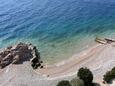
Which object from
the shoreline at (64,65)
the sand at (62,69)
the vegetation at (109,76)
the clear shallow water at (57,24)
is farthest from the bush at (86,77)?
the clear shallow water at (57,24)

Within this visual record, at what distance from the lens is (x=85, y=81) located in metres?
43.2

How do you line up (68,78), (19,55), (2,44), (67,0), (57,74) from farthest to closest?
1. (67,0)
2. (2,44)
3. (19,55)
4. (57,74)
5. (68,78)

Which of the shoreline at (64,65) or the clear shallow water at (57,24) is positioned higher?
the shoreline at (64,65)

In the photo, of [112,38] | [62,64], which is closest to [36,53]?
[62,64]

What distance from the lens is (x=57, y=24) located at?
7625 centimetres

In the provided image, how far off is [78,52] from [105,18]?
20393 millimetres

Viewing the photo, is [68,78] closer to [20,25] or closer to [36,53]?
[36,53]

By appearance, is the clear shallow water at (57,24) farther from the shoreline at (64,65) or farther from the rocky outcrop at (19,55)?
the rocky outcrop at (19,55)

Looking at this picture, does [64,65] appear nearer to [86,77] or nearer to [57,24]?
[86,77]

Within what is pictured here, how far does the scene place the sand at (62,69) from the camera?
48138 millimetres

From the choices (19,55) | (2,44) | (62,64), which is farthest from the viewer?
(2,44)

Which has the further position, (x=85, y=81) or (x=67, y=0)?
(x=67, y=0)

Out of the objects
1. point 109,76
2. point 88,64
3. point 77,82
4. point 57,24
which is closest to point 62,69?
point 88,64

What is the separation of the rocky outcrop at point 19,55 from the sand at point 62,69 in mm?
1932
